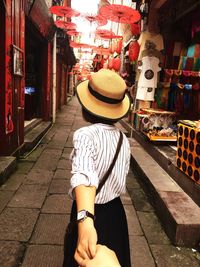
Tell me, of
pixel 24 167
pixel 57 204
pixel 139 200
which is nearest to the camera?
pixel 57 204

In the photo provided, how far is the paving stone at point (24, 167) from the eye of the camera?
7.07 meters

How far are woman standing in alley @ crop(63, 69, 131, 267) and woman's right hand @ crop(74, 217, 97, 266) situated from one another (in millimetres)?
362

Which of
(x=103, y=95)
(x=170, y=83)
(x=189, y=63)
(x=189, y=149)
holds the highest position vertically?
(x=189, y=63)

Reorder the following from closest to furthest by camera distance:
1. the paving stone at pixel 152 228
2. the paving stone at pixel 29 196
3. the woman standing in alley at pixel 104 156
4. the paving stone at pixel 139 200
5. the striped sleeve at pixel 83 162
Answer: the striped sleeve at pixel 83 162 < the woman standing in alley at pixel 104 156 < the paving stone at pixel 152 228 < the paving stone at pixel 29 196 < the paving stone at pixel 139 200

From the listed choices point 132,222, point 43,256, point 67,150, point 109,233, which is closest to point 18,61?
point 67,150

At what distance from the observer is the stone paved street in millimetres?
3711

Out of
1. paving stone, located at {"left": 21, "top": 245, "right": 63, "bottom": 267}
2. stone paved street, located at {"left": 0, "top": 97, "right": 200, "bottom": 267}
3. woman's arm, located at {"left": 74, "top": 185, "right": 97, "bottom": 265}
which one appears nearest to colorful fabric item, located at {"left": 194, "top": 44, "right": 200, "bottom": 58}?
stone paved street, located at {"left": 0, "top": 97, "right": 200, "bottom": 267}

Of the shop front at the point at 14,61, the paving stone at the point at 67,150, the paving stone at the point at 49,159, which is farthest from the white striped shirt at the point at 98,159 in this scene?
the paving stone at the point at 67,150

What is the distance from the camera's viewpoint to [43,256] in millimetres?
3672

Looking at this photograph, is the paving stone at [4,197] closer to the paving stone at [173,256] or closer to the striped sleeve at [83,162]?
the paving stone at [173,256]

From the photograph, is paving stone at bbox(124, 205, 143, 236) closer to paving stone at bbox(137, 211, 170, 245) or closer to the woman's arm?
paving stone at bbox(137, 211, 170, 245)

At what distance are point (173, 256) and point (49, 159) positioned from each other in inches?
200

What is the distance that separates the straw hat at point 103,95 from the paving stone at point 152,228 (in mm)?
2722

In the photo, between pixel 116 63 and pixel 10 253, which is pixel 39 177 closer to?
pixel 10 253
